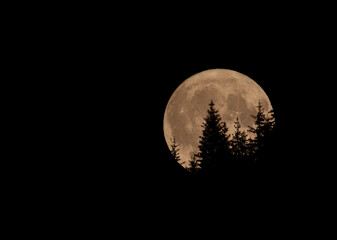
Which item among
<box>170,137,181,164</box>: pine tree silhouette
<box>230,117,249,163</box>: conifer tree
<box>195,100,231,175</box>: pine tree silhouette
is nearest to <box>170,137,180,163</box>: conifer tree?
<box>170,137,181,164</box>: pine tree silhouette

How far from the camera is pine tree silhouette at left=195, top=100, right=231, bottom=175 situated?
1058cm

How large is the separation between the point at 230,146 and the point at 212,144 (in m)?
1.18

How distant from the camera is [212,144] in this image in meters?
12.3

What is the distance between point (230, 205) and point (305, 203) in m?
2.14

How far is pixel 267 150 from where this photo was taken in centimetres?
1014

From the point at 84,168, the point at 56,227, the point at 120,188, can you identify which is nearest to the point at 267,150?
the point at 120,188

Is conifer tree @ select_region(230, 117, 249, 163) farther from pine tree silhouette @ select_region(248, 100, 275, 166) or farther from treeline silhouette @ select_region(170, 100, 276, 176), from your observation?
pine tree silhouette @ select_region(248, 100, 275, 166)

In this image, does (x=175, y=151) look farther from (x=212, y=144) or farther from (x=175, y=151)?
(x=212, y=144)

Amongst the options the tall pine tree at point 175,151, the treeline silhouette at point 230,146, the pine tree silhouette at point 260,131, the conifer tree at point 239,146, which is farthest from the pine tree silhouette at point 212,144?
the tall pine tree at point 175,151

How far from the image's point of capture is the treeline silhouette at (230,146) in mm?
9898

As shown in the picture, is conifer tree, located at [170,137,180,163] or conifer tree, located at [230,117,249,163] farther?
conifer tree, located at [170,137,180,163]

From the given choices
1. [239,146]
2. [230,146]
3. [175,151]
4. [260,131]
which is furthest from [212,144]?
[175,151]

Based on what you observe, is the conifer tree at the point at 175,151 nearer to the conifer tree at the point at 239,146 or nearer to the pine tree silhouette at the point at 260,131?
the conifer tree at the point at 239,146

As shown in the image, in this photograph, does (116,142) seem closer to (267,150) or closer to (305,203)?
(267,150)
